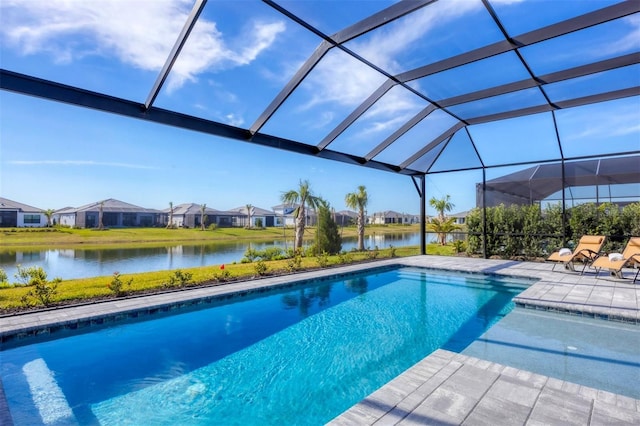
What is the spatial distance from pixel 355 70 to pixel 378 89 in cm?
76

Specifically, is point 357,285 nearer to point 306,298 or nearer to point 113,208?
point 306,298

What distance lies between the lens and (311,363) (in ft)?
13.6

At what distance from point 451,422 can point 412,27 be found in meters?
4.53

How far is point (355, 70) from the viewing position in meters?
5.50

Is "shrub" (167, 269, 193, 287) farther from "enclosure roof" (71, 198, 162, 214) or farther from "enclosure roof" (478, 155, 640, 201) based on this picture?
"enclosure roof" (71, 198, 162, 214)

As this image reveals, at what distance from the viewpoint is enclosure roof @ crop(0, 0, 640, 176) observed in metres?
4.09

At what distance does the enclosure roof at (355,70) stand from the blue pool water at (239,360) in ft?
10.3

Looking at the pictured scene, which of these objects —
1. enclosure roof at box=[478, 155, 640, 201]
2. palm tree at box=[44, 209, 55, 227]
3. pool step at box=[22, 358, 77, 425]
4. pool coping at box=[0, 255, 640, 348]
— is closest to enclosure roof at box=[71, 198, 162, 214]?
palm tree at box=[44, 209, 55, 227]

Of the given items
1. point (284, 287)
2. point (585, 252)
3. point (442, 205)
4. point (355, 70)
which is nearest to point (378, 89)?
point (355, 70)

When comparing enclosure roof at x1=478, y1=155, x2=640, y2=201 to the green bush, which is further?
enclosure roof at x1=478, y1=155, x2=640, y2=201

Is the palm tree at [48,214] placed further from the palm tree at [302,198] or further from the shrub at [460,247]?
the shrub at [460,247]

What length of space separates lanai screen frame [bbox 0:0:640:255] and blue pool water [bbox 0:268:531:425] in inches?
123

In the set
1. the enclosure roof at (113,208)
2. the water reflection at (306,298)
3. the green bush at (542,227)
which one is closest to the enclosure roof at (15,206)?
the enclosure roof at (113,208)

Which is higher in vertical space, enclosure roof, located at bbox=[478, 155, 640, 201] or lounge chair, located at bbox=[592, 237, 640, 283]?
enclosure roof, located at bbox=[478, 155, 640, 201]
